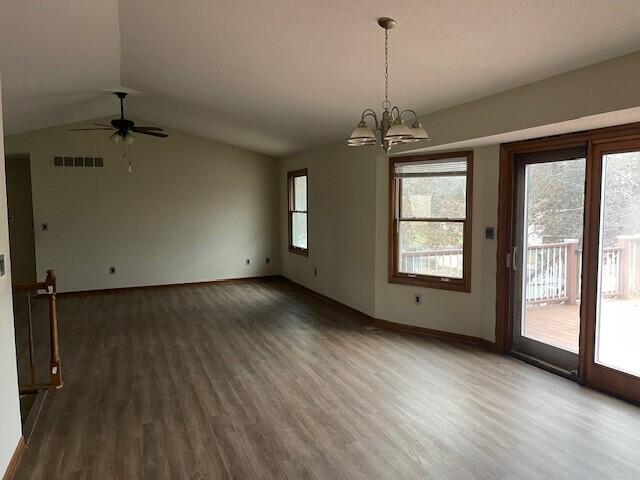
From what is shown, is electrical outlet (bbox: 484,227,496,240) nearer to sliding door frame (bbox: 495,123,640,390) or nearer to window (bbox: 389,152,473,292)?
sliding door frame (bbox: 495,123,640,390)

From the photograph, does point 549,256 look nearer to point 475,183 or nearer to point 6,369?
point 475,183

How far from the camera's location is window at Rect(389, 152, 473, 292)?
4.70 m

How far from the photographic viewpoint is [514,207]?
14.0 feet

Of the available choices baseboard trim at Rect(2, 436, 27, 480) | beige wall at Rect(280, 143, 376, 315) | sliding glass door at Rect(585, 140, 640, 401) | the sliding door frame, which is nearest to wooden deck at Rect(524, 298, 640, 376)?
sliding glass door at Rect(585, 140, 640, 401)

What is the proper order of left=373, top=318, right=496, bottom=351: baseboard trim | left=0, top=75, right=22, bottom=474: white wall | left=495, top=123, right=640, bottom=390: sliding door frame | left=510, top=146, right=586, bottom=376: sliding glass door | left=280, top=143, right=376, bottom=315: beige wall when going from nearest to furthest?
left=0, top=75, right=22, bottom=474: white wall → left=495, top=123, right=640, bottom=390: sliding door frame → left=510, top=146, right=586, bottom=376: sliding glass door → left=373, top=318, right=496, bottom=351: baseboard trim → left=280, top=143, right=376, bottom=315: beige wall

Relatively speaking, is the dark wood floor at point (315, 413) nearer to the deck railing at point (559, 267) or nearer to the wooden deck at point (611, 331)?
the wooden deck at point (611, 331)

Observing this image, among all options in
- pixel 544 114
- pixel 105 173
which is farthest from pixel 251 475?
pixel 105 173

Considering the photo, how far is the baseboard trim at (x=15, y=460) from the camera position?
94.2 inches

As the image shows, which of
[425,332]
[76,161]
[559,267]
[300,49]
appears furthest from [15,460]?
[76,161]

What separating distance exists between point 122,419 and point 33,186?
17.6ft

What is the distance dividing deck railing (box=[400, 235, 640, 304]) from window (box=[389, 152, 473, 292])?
12mm

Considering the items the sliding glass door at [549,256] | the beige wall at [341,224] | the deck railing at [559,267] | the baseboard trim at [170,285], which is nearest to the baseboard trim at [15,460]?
the beige wall at [341,224]

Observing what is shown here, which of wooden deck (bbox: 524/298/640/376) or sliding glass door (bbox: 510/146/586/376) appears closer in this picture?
wooden deck (bbox: 524/298/640/376)

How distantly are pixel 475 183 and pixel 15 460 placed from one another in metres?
4.29
